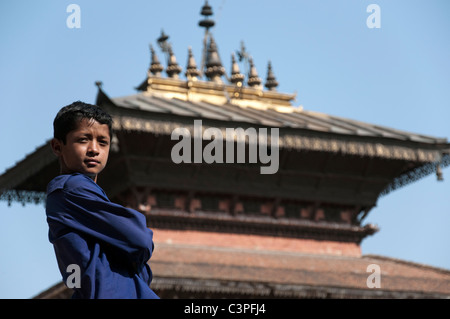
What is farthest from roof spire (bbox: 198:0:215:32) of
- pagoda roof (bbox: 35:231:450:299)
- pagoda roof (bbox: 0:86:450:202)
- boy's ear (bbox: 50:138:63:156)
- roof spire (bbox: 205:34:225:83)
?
boy's ear (bbox: 50:138:63:156)

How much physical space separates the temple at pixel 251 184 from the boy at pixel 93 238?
15.9 meters

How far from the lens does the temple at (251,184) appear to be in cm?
2136

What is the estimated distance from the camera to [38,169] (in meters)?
23.9

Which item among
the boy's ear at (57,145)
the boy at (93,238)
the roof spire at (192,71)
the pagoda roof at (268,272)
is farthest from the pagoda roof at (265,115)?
the boy at (93,238)

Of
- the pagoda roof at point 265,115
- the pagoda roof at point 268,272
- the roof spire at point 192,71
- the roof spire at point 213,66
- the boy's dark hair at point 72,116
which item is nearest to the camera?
the boy's dark hair at point 72,116

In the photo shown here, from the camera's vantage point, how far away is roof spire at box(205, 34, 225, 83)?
26984 mm

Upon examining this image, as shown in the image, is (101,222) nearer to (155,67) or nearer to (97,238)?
(97,238)

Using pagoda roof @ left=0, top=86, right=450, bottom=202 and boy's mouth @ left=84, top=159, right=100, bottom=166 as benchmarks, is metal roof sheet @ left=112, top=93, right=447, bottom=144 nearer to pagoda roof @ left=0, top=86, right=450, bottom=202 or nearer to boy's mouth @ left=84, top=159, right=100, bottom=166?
pagoda roof @ left=0, top=86, right=450, bottom=202

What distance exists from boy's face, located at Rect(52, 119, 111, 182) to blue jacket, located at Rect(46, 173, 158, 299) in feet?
0.50

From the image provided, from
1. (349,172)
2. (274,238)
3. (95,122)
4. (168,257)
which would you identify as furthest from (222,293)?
(95,122)

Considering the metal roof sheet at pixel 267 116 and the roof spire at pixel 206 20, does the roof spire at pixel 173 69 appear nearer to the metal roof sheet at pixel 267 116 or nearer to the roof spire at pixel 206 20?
the metal roof sheet at pixel 267 116
